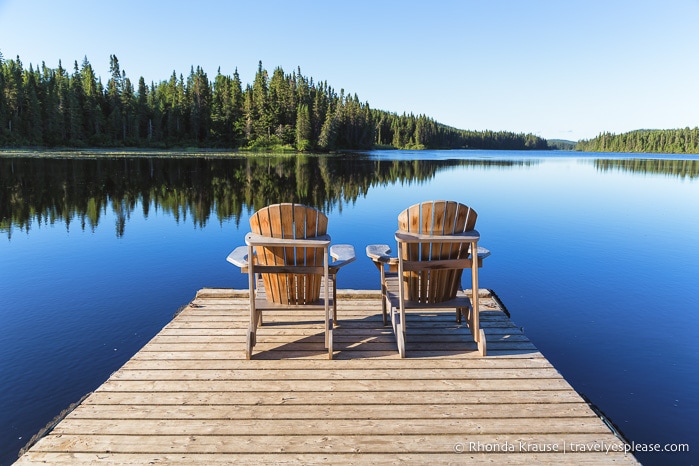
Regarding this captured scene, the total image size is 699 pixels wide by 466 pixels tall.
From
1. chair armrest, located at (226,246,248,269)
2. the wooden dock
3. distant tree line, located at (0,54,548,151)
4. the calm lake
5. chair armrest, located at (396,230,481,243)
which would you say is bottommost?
the calm lake

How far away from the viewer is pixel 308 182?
Result: 29.2m

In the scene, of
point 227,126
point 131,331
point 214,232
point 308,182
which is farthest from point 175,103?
point 131,331

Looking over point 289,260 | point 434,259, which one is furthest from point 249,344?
point 434,259

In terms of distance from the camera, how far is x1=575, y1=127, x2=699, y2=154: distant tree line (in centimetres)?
14400

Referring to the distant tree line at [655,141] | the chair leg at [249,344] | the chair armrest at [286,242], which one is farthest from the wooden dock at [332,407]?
the distant tree line at [655,141]

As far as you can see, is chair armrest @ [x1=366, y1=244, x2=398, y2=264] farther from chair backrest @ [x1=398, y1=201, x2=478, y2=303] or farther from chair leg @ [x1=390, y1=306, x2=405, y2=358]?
chair leg @ [x1=390, y1=306, x2=405, y2=358]

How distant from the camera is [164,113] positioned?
76.8 m

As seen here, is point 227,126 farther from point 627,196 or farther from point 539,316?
point 539,316

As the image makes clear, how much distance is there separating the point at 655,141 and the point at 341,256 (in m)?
187

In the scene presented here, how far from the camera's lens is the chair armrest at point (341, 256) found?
477 cm

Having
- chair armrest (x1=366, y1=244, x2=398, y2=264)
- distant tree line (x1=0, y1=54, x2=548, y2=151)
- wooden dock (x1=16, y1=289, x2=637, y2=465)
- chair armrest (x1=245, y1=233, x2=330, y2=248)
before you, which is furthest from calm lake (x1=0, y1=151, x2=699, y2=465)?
distant tree line (x1=0, y1=54, x2=548, y2=151)

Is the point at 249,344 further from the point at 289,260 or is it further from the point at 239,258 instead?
the point at 239,258

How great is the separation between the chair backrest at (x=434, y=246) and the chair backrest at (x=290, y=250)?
37.0 inches

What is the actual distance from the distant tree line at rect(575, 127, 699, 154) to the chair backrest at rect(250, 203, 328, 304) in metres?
175
